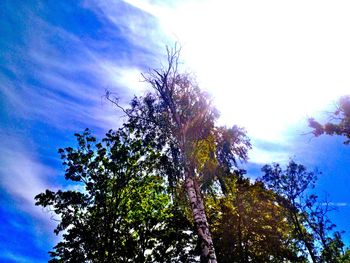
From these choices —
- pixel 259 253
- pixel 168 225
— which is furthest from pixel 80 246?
pixel 259 253

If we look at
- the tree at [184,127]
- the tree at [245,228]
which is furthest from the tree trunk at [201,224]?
the tree at [245,228]

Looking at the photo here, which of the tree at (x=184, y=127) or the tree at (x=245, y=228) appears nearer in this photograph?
the tree at (x=184, y=127)

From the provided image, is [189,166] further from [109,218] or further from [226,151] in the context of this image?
[226,151]

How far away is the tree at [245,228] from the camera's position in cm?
2209

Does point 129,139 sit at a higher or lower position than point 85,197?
higher

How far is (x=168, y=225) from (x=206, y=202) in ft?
11.9

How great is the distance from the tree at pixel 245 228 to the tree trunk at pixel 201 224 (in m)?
10.8

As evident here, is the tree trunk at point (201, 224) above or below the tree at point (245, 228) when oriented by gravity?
below

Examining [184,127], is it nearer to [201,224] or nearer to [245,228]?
[201,224]

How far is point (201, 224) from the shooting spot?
33.6 feet

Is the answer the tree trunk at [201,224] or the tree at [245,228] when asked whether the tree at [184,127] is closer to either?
the tree trunk at [201,224]

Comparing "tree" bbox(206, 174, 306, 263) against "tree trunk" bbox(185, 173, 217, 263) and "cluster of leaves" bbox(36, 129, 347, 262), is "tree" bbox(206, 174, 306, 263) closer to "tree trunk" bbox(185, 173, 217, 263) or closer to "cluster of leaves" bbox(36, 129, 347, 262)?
"cluster of leaves" bbox(36, 129, 347, 262)

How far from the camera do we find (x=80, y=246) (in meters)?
18.1

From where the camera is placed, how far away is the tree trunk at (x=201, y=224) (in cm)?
952
